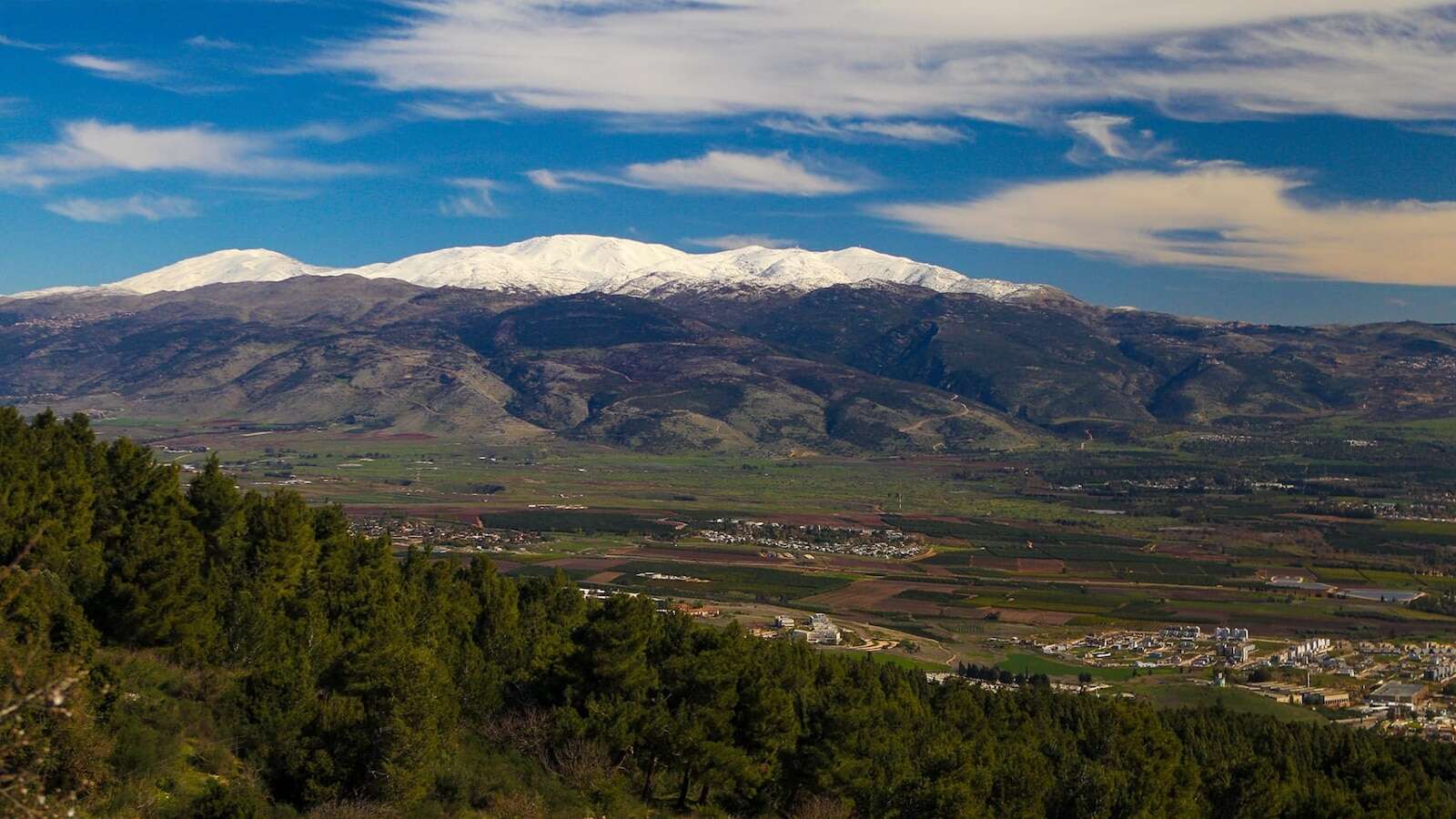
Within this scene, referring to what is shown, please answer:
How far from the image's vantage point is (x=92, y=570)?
1211 inches

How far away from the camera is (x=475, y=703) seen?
3262 cm

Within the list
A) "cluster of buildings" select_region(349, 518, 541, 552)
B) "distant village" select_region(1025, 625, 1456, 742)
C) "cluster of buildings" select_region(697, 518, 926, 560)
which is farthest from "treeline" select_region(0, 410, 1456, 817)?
"cluster of buildings" select_region(697, 518, 926, 560)

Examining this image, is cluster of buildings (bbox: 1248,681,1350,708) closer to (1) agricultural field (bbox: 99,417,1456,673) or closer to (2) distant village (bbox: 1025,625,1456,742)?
(2) distant village (bbox: 1025,625,1456,742)

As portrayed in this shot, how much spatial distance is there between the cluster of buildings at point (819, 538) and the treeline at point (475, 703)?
83.3 metres

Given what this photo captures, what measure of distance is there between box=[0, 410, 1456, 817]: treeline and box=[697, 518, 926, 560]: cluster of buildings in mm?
83259

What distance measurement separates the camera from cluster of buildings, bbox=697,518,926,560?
12687cm

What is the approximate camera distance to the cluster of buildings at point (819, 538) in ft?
416

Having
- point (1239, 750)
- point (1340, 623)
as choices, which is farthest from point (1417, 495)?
point (1239, 750)

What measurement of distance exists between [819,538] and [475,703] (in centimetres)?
10203

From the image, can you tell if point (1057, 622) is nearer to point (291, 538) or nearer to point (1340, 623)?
point (1340, 623)

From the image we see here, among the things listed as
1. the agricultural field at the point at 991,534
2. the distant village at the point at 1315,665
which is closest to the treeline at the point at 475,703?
the agricultural field at the point at 991,534

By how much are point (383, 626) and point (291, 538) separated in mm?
7365

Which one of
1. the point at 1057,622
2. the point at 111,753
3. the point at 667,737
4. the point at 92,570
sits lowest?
the point at 1057,622

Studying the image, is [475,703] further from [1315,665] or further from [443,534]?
[443,534]
